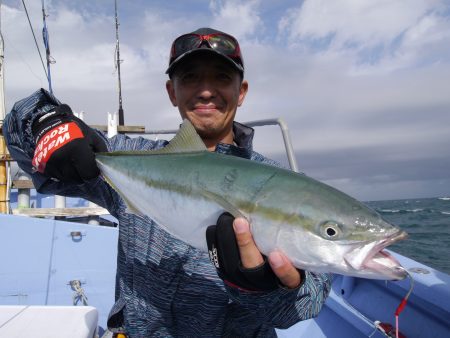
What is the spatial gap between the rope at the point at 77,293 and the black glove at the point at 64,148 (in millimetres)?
2691

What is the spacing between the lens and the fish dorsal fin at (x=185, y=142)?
2121 mm

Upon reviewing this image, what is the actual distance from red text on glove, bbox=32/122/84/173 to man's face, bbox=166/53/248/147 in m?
0.79

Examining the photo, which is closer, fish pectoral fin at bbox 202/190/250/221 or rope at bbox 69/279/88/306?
fish pectoral fin at bbox 202/190/250/221

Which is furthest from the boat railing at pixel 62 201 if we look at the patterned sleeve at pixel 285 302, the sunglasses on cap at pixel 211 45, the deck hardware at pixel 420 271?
the patterned sleeve at pixel 285 302

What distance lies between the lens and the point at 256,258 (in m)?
1.62

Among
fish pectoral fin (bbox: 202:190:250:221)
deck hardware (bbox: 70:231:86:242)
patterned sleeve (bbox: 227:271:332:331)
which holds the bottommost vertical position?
deck hardware (bbox: 70:231:86:242)

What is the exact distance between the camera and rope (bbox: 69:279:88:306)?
4345mm

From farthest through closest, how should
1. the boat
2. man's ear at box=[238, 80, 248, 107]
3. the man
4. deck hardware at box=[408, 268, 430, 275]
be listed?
the boat
deck hardware at box=[408, 268, 430, 275]
man's ear at box=[238, 80, 248, 107]
the man

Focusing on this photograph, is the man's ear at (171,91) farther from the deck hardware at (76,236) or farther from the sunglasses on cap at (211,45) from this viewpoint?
the deck hardware at (76,236)

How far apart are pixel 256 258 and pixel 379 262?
0.52 metres

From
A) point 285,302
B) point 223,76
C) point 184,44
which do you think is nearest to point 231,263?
point 285,302

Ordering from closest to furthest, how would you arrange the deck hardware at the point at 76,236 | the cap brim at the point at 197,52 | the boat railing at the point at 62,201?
the cap brim at the point at 197,52 → the deck hardware at the point at 76,236 → the boat railing at the point at 62,201

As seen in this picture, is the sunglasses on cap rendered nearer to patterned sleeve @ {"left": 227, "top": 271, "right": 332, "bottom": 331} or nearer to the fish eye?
A: the fish eye

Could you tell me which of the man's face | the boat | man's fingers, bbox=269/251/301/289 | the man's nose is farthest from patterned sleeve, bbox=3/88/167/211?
the boat
